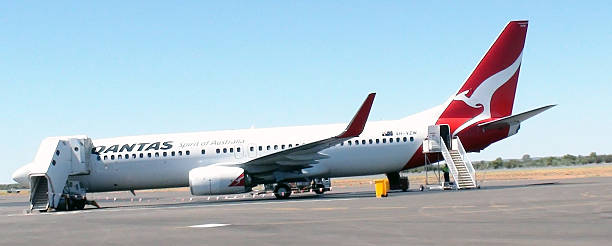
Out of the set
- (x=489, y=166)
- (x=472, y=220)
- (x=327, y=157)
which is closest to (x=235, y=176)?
(x=327, y=157)

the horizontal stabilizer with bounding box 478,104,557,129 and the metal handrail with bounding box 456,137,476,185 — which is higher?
the horizontal stabilizer with bounding box 478,104,557,129

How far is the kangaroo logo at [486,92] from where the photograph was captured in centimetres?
3444

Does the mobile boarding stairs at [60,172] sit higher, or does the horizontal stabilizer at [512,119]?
the horizontal stabilizer at [512,119]

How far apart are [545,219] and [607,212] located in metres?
2.11

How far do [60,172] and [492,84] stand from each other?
65.7 feet

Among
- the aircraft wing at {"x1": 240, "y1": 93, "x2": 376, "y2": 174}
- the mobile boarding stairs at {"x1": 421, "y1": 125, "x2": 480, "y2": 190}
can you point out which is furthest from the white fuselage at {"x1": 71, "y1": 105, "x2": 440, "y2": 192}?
the aircraft wing at {"x1": 240, "y1": 93, "x2": 376, "y2": 174}

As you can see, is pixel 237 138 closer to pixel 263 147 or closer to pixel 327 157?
pixel 263 147

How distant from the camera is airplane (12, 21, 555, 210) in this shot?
3319cm

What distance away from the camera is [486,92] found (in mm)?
34562

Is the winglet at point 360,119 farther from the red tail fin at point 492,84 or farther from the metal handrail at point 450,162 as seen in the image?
the red tail fin at point 492,84

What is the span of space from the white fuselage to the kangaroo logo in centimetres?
166

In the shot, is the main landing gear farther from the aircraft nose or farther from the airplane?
the aircraft nose

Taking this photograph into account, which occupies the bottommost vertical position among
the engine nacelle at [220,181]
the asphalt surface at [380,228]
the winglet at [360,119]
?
the asphalt surface at [380,228]

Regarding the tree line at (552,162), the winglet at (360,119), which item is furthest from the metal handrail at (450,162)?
the tree line at (552,162)
